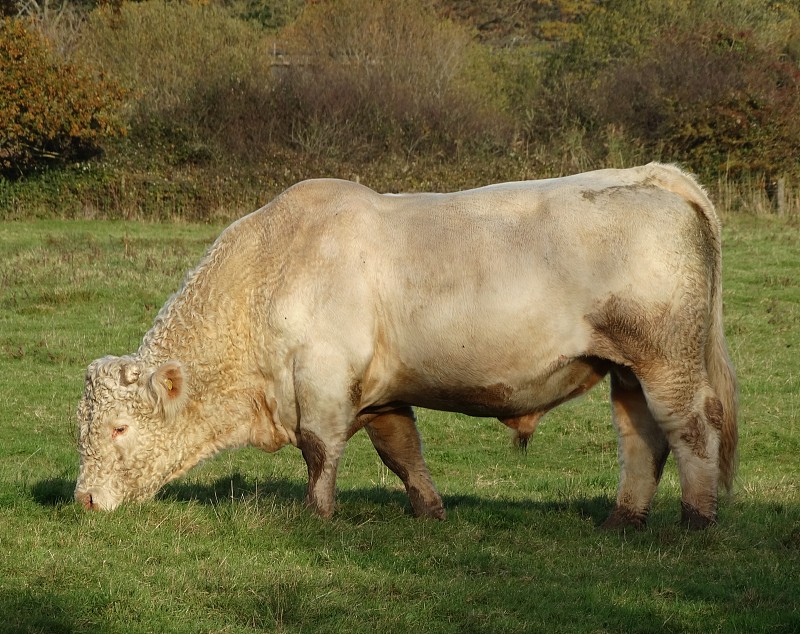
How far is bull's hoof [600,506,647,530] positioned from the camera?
7954mm

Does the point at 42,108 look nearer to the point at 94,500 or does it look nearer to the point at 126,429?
the point at 126,429

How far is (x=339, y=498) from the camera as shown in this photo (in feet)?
28.8

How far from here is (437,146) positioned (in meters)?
35.0

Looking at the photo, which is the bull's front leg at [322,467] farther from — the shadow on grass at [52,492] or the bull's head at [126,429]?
the shadow on grass at [52,492]

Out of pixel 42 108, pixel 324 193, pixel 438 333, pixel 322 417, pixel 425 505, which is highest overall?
pixel 324 193

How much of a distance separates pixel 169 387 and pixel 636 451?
3.21m

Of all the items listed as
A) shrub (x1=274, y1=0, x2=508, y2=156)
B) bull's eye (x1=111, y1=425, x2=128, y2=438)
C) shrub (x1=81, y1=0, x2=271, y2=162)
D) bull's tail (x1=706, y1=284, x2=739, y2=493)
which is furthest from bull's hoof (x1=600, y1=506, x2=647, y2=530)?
shrub (x1=274, y1=0, x2=508, y2=156)

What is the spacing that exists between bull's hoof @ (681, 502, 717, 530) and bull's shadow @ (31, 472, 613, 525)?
30.7 inches

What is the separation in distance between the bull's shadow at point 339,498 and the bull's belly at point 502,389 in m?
0.78

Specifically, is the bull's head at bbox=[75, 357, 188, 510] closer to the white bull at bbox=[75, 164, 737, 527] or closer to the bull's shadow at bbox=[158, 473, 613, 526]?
the white bull at bbox=[75, 164, 737, 527]

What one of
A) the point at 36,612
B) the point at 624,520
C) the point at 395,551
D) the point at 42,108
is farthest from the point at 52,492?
the point at 42,108

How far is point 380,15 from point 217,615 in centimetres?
4103

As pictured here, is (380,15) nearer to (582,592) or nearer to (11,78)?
(11,78)

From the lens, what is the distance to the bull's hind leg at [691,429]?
7.54 m
